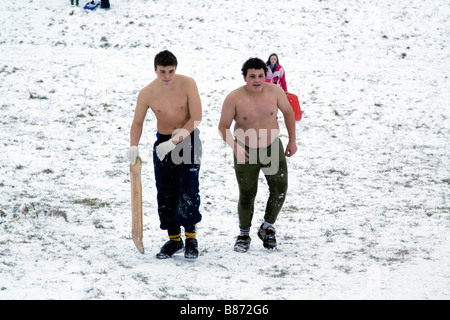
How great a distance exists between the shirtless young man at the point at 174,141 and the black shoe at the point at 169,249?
0.01 meters

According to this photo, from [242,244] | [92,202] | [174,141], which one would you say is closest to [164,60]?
[174,141]

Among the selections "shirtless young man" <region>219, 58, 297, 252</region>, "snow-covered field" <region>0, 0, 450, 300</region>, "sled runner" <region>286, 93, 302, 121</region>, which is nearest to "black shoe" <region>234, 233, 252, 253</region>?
"shirtless young man" <region>219, 58, 297, 252</region>

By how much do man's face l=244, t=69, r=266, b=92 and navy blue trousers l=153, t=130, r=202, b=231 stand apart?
767 mm

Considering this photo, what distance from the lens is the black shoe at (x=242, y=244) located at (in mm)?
4918

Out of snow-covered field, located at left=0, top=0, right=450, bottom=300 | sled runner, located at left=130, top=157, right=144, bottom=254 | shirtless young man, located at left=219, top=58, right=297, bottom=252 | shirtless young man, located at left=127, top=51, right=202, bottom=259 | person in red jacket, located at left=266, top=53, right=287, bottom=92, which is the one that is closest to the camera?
snow-covered field, located at left=0, top=0, right=450, bottom=300

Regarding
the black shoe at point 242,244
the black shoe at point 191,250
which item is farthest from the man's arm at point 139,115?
the black shoe at point 242,244

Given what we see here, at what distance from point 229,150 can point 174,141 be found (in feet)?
17.0

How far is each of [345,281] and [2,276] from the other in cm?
297

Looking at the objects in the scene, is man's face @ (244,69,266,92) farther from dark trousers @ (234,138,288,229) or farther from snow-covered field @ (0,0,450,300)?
snow-covered field @ (0,0,450,300)

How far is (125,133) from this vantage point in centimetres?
1013

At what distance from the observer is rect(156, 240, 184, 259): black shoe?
184 inches

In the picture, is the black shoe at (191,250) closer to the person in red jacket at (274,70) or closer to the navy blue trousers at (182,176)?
the navy blue trousers at (182,176)

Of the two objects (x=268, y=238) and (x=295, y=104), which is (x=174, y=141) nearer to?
(x=268, y=238)
